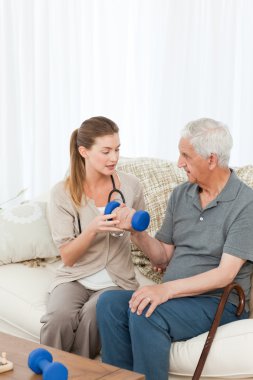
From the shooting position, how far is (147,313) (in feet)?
8.09

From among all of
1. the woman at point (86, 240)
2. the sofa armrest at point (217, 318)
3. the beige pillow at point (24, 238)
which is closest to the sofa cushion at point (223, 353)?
the sofa armrest at point (217, 318)

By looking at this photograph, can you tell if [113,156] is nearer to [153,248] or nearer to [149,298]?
[153,248]

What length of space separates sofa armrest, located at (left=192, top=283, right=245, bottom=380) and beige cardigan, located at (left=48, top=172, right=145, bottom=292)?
502mm

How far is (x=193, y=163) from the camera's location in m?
2.63

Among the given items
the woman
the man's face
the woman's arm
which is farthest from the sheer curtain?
the woman's arm

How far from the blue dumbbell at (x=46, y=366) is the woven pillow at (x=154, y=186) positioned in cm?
123

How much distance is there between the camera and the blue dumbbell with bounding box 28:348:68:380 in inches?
71.2

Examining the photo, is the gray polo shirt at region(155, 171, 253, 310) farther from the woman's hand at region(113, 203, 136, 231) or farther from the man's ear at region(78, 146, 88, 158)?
the man's ear at region(78, 146, 88, 158)

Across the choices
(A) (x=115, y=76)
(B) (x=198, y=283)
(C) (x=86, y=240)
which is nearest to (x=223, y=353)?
(B) (x=198, y=283)

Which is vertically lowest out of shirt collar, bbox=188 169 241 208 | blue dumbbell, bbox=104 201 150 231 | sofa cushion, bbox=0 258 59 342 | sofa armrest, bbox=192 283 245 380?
sofa cushion, bbox=0 258 59 342

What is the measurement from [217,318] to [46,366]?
0.82 meters

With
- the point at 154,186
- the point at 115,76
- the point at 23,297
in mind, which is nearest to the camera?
the point at 23,297

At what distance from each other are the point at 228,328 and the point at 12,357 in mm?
785

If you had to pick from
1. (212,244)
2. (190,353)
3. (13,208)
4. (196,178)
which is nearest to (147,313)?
(190,353)
